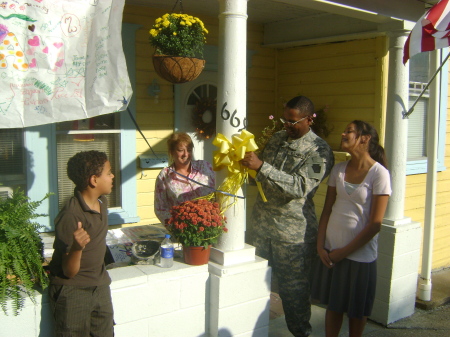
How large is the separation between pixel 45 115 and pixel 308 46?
396 centimetres

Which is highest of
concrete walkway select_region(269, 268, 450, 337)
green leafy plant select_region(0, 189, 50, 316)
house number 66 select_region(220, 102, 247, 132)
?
house number 66 select_region(220, 102, 247, 132)

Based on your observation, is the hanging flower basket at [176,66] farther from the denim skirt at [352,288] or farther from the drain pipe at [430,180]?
the drain pipe at [430,180]

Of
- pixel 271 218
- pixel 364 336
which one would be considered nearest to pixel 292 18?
pixel 271 218

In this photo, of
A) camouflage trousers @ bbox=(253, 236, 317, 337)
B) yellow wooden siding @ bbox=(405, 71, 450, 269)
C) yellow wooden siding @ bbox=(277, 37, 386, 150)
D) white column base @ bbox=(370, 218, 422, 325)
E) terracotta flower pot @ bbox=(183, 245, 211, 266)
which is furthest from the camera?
yellow wooden siding @ bbox=(405, 71, 450, 269)

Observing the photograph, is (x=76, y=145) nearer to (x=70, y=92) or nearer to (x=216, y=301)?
(x=70, y=92)

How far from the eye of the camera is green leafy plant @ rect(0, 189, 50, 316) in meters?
2.45

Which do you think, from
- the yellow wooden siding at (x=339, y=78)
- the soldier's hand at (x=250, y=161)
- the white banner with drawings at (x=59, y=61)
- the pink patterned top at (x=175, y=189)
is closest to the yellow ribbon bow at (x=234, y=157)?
the soldier's hand at (x=250, y=161)

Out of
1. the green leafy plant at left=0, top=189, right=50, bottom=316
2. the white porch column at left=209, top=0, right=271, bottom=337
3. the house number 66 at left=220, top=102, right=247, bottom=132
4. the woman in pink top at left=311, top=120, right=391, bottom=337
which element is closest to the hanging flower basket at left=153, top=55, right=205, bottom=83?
the white porch column at left=209, top=0, right=271, bottom=337

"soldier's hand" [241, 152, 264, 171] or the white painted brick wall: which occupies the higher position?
"soldier's hand" [241, 152, 264, 171]

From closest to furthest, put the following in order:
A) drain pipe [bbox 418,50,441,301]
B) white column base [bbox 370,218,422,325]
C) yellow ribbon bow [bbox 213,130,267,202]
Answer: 1. yellow ribbon bow [bbox 213,130,267,202]
2. white column base [bbox 370,218,422,325]
3. drain pipe [bbox 418,50,441,301]

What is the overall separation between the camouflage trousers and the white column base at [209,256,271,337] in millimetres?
134

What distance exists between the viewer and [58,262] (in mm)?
2521

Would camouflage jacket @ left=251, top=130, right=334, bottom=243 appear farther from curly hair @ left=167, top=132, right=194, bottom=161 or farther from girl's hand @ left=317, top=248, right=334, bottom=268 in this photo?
curly hair @ left=167, top=132, right=194, bottom=161

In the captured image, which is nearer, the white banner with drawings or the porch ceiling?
the white banner with drawings
